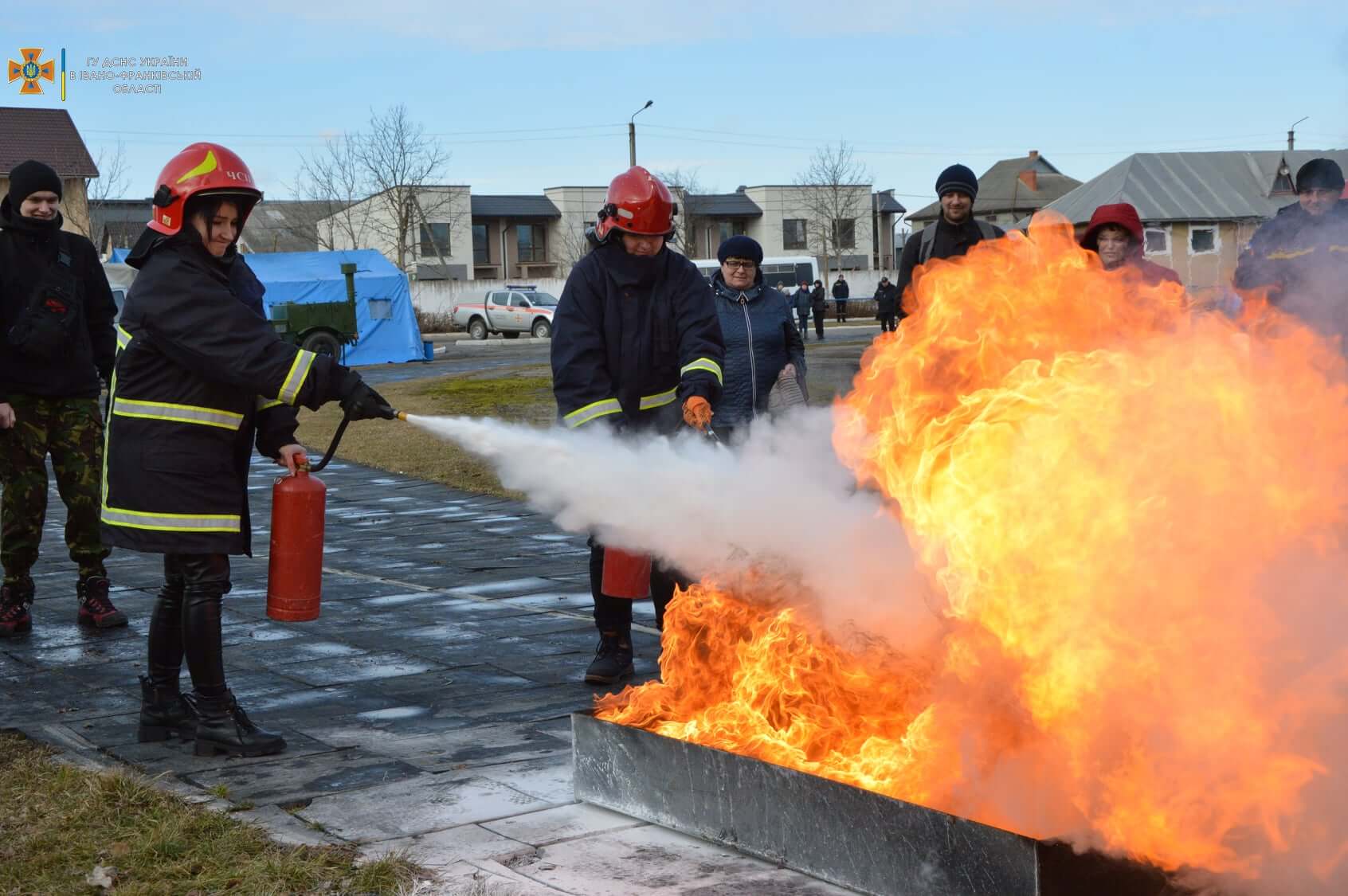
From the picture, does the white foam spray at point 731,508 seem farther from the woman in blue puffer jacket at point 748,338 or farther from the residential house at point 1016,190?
the residential house at point 1016,190

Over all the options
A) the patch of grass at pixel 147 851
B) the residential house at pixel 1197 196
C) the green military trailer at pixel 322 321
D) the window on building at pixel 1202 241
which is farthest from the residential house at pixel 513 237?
the patch of grass at pixel 147 851

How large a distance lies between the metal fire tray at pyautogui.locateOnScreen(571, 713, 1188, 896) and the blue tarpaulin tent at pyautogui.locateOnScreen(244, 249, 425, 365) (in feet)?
95.2

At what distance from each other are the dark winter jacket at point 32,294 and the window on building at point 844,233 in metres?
71.5

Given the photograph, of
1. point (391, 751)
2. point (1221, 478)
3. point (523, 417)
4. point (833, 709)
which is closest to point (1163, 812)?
point (1221, 478)

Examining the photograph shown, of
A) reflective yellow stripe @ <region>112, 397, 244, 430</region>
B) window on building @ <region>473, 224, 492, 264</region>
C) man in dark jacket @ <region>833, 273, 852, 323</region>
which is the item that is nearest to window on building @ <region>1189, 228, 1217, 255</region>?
man in dark jacket @ <region>833, 273, 852, 323</region>

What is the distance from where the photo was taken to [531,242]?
83.8 metres

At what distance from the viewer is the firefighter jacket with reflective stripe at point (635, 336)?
6.24m

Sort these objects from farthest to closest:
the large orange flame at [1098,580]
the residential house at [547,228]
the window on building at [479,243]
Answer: the window on building at [479,243] < the residential house at [547,228] < the large orange flame at [1098,580]

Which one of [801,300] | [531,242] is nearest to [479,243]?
[531,242]

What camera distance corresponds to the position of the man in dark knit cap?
7.36m

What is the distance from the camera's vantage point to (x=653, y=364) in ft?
21.0

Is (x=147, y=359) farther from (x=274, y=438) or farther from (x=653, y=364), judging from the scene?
(x=653, y=364)

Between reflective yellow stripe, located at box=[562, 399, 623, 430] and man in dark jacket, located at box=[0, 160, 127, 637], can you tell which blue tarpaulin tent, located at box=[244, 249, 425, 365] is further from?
reflective yellow stripe, located at box=[562, 399, 623, 430]

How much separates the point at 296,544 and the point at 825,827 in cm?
259
